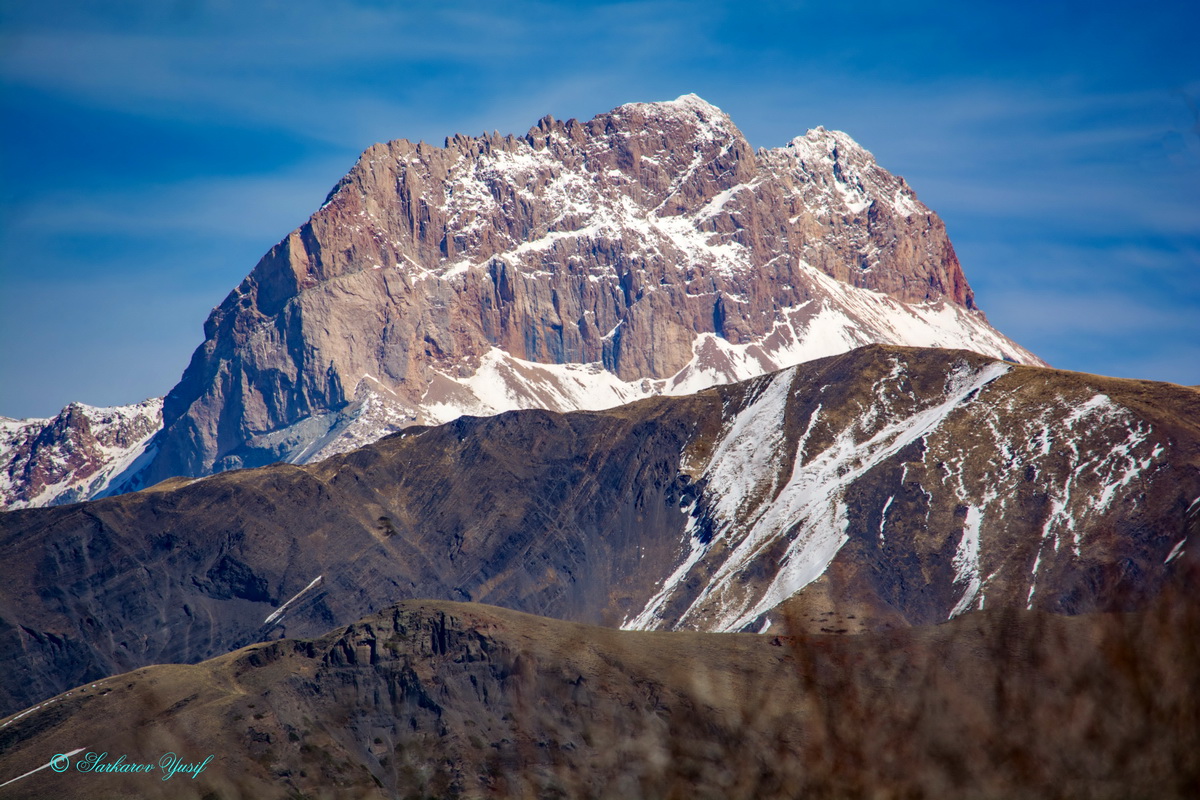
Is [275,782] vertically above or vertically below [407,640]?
below

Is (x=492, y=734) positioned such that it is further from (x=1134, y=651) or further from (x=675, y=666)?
(x=1134, y=651)

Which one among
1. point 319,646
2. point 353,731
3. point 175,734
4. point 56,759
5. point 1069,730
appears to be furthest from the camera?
point 319,646

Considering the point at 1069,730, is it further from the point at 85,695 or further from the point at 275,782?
the point at 85,695

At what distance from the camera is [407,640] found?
188250 millimetres

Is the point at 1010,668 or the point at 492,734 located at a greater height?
the point at 1010,668

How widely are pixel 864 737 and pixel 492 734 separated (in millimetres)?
146521

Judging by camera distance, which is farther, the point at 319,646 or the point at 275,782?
the point at 319,646

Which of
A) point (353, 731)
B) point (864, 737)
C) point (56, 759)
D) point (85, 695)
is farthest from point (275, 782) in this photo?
point (864, 737)

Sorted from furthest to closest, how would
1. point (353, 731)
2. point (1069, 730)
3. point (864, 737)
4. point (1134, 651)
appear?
point (353, 731) < point (864, 737) < point (1069, 730) < point (1134, 651)

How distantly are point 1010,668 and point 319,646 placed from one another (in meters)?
191

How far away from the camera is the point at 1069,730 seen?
10.2 metres

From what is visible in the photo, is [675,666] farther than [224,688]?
No

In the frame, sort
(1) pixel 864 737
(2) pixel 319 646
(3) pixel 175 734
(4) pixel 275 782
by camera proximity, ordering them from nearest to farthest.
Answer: (1) pixel 864 737
(4) pixel 275 782
(3) pixel 175 734
(2) pixel 319 646

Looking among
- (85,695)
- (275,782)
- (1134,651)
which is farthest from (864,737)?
(85,695)
